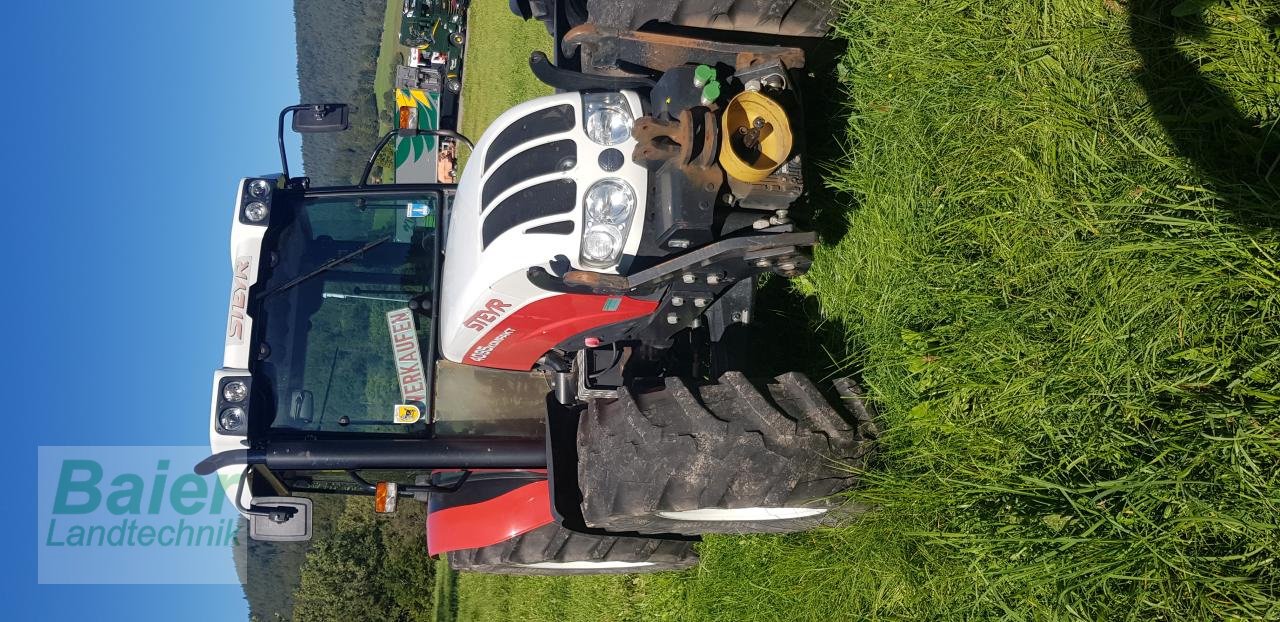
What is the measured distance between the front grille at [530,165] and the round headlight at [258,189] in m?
1.29

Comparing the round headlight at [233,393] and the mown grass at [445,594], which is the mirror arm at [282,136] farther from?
the mown grass at [445,594]

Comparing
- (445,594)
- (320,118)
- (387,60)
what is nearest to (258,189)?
(320,118)

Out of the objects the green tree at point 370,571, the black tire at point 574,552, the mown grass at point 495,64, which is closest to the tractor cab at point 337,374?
the black tire at point 574,552

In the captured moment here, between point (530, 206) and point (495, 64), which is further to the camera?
point (495, 64)

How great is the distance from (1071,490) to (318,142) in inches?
1257

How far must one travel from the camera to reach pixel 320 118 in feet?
13.6

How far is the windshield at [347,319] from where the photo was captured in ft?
12.7

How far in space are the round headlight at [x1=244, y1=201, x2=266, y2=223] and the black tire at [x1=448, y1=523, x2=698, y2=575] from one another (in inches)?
76.3

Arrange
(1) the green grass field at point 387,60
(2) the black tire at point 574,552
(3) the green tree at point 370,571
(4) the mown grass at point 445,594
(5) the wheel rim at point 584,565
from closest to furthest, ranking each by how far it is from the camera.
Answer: (2) the black tire at point 574,552 → (5) the wheel rim at point 584,565 → (4) the mown grass at point 445,594 → (3) the green tree at point 370,571 → (1) the green grass field at point 387,60

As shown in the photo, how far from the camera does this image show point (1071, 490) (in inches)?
91.4

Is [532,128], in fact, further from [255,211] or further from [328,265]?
[255,211]

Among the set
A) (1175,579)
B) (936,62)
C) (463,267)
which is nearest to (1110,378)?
(1175,579)

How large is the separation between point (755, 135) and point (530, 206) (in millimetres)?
856

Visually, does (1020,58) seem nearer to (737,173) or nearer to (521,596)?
(737,173)
